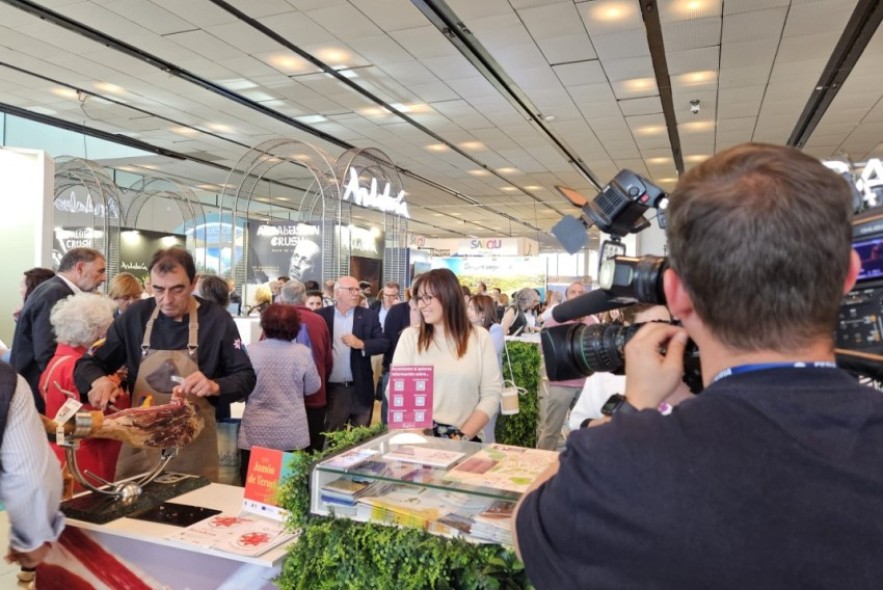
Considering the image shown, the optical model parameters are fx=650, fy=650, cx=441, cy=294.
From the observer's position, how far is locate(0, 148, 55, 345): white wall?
19.0 feet

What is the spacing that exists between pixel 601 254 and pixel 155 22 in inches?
237

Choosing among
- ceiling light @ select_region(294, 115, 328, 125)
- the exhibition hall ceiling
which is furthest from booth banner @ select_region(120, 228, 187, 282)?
ceiling light @ select_region(294, 115, 328, 125)

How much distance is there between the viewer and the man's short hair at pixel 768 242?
27.0 inches

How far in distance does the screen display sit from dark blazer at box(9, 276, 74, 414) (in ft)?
11.7

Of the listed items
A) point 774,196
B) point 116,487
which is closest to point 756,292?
point 774,196

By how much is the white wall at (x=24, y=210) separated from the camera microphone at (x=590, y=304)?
6000 mm

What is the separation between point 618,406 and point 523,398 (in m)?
4.74

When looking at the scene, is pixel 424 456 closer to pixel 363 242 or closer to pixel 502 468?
pixel 502 468

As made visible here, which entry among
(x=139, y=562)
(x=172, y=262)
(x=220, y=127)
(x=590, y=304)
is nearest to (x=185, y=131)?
(x=220, y=127)

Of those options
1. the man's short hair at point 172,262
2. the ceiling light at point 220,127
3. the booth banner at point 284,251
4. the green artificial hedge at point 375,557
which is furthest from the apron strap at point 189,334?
the ceiling light at point 220,127

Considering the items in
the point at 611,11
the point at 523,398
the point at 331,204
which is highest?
the point at 611,11

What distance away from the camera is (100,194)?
9812 mm

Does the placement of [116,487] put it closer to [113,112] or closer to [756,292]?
[756,292]

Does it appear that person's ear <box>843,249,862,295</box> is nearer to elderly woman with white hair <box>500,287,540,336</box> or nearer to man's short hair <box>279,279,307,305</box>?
man's short hair <box>279,279,307,305</box>
